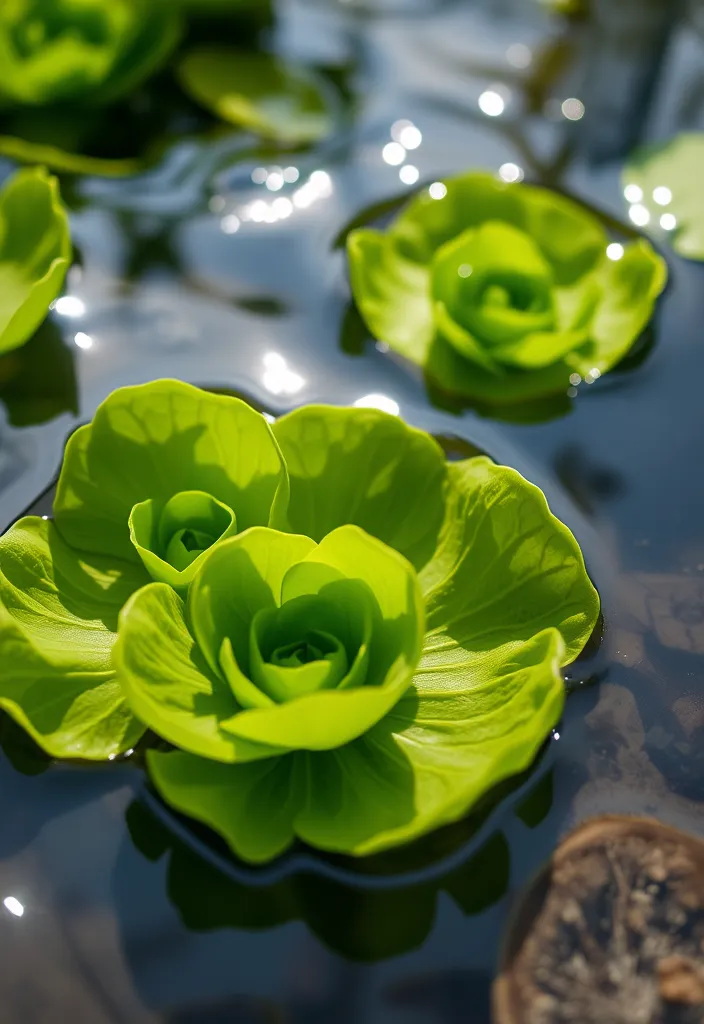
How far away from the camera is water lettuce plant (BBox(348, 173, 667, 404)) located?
1.31 m

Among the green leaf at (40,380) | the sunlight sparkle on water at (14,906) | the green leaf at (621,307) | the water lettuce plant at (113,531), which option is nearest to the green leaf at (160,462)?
the water lettuce plant at (113,531)

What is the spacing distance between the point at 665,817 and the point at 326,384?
2.24 ft

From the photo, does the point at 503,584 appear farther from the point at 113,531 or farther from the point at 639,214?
the point at 639,214

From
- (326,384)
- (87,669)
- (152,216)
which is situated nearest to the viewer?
(87,669)

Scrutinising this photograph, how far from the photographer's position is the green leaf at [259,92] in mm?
1643

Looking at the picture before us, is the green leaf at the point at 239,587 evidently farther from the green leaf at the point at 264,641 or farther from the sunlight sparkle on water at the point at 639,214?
the sunlight sparkle on water at the point at 639,214

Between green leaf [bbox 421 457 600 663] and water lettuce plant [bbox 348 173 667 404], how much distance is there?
0.97 ft

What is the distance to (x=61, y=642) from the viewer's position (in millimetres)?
997

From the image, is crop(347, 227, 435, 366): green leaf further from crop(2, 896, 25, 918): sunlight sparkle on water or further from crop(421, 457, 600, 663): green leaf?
crop(2, 896, 25, 918): sunlight sparkle on water

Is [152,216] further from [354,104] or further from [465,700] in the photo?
[465,700]

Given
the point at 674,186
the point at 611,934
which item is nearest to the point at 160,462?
the point at 611,934

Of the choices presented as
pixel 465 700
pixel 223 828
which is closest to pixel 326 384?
pixel 465 700

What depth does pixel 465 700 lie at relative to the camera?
967 millimetres

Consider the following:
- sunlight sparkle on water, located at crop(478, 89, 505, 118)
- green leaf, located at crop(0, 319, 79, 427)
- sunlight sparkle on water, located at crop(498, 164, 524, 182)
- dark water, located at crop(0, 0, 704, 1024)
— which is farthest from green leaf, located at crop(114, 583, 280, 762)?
sunlight sparkle on water, located at crop(478, 89, 505, 118)
